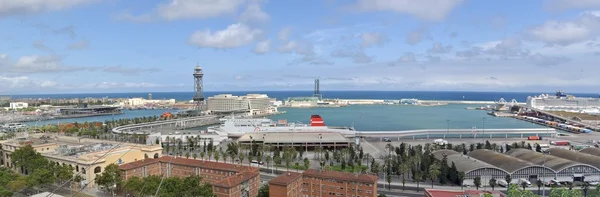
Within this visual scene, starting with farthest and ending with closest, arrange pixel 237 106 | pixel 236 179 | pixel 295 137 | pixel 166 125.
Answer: pixel 237 106, pixel 166 125, pixel 295 137, pixel 236 179

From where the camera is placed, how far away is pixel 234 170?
15914 mm

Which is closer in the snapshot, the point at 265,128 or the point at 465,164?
the point at 465,164

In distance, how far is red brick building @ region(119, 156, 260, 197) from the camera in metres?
13.7

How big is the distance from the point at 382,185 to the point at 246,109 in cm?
5019

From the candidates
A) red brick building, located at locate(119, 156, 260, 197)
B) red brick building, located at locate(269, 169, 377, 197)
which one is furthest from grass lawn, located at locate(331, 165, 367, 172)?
red brick building, located at locate(119, 156, 260, 197)

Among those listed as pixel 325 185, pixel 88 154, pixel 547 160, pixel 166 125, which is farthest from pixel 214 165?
pixel 166 125

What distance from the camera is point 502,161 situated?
18.9m

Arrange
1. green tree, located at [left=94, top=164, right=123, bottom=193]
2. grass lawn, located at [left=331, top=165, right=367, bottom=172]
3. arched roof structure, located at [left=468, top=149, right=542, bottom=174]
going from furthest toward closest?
grass lawn, located at [left=331, top=165, right=367, bottom=172], arched roof structure, located at [left=468, top=149, right=542, bottom=174], green tree, located at [left=94, top=164, right=123, bottom=193]

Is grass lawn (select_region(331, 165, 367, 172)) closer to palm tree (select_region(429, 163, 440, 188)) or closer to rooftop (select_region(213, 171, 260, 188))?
palm tree (select_region(429, 163, 440, 188))

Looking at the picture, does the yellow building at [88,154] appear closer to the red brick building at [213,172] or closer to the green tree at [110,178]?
the green tree at [110,178]

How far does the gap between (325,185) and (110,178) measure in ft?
30.0

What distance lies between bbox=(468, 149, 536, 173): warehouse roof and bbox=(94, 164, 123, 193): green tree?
18.6 metres

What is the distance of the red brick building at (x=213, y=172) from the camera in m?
13.7

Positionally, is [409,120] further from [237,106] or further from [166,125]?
[166,125]
